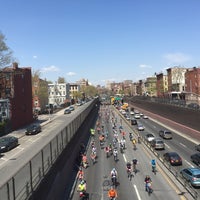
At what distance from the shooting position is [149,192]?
23641mm

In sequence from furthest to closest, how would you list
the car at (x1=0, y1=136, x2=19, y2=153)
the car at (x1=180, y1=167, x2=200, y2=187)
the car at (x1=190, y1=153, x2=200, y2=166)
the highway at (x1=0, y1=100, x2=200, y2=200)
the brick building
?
1. the brick building
2. the car at (x1=0, y1=136, x2=19, y2=153)
3. the car at (x1=190, y1=153, x2=200, y2=166)
4. the car at (x1=180, y1=167, x2=200, y2=187)
5. the highway at (x1=0, y1=100, x2=200, y2=200)

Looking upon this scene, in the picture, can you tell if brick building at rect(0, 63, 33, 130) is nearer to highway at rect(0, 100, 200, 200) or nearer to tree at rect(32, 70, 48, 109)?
highway at rect(0, 100, 200, 200)

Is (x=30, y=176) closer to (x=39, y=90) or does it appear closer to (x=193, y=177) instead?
(x=193, y=177)

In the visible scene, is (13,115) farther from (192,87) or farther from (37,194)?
(192,87)

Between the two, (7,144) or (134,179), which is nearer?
(134,179)

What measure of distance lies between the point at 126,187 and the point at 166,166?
7.22m

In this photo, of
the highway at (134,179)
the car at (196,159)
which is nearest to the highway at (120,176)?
the highway at (134,179)

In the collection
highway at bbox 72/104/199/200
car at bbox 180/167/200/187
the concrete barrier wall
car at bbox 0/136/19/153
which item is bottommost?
highway at bbox 72/104/199/200

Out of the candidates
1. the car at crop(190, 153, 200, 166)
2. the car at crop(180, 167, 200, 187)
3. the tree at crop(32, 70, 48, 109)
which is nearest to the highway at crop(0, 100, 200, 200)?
the car at crop(190, 153, 200, 166)

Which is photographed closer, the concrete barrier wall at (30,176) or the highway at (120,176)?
the concrete barrier wall at (30,176)

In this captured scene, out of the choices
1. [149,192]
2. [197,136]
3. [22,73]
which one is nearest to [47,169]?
[149,192]

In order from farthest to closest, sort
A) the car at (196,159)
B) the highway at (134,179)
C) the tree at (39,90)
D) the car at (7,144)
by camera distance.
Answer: the tree at (39,90) → the car at (7,144) → the car at (196,159) → the highway at (134,179)

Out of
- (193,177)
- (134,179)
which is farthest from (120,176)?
(193,177)

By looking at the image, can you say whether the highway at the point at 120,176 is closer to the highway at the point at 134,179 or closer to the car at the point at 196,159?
the highway at the point at 134,179
